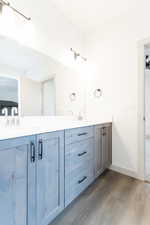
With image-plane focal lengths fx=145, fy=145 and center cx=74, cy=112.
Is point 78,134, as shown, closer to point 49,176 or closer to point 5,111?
point 49,176

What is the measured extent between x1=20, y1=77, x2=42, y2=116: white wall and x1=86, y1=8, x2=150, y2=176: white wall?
123 cm

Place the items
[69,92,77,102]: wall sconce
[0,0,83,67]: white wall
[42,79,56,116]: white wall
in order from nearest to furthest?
[0,0,83,67]: white wall, [42,79,56,116]: white wall, [69,92,77,102]: wall sconce

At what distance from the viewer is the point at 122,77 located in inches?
95.7

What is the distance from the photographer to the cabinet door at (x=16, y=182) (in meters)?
0.91

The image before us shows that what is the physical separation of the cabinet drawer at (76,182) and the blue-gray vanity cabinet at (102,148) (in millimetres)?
237

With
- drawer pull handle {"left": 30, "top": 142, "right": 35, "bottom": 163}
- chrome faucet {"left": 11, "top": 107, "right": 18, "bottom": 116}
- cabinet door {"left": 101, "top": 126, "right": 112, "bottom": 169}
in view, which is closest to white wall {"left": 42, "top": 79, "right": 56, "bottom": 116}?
chrome faucet {"left": 11, "top": 107, "right": 18, "bottom": 116}

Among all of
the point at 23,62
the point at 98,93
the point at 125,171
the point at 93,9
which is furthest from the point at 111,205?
the point at 93,9

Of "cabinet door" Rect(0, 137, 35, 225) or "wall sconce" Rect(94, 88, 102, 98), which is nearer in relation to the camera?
"cabinet door" Rect(0, 137, 35, 225)

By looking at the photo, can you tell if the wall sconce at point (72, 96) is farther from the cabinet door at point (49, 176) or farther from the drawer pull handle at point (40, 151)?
the drawer pull handle at point (40, 151)

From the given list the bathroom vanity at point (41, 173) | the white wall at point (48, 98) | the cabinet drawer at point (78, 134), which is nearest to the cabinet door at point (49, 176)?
the bathroom vanity at point (41, 173)

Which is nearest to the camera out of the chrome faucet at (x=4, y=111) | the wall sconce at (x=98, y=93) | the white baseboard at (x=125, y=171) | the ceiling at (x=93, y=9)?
the chrome faucet at (x=4, y=111)

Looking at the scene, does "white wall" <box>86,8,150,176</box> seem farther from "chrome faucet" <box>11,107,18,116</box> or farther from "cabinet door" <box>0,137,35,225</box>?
"cabinet door" <box>0,137,35,225</box>

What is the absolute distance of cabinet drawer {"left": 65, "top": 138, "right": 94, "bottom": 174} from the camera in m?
1.47

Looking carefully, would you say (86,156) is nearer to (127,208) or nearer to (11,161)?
(127,208)
